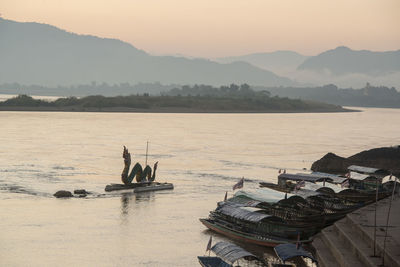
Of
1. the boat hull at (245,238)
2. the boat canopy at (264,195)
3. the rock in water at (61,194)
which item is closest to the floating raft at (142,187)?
the rock in water at (61,194)

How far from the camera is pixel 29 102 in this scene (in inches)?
7323

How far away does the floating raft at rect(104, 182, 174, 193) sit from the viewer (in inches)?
2026

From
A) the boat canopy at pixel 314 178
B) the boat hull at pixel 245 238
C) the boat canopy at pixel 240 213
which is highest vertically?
the boat canopy at pixel 314 178

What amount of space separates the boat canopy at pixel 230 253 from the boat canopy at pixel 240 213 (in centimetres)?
635

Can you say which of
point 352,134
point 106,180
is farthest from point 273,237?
point 352,134

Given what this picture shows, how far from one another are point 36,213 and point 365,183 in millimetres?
24379

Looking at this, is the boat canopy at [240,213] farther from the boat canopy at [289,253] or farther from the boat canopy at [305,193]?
the boat canopy at [305,193]

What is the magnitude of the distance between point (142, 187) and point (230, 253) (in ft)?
83.2

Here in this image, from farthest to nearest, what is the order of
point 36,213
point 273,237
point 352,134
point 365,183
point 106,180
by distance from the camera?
point 352,134 → point 106,180 → point 365,183 → point 36,213 → point 273,237

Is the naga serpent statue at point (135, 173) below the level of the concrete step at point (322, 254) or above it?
above

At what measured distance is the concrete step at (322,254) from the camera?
97.5 feet

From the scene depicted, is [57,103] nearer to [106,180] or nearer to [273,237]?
[106,180]

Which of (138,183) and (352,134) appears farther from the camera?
(352,134)

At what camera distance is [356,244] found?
29.2 meters
